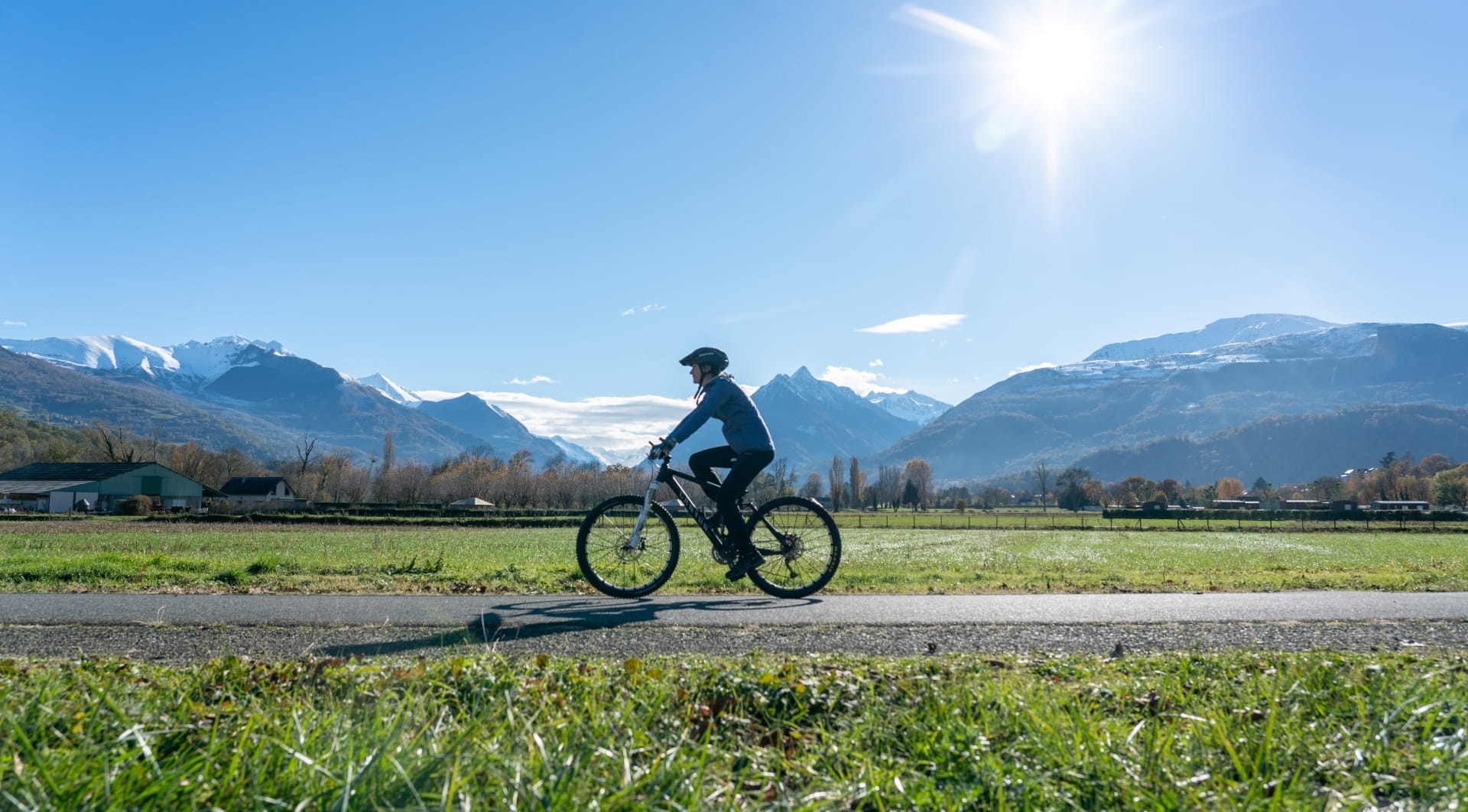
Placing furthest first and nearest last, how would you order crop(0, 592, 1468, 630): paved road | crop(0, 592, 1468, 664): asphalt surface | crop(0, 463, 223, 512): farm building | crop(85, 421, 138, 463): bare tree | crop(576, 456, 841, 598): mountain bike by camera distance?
crop(85, 421, 138, 463): bare tree → crop(0, 463, 223, 512): farm building → crop(576, 456, 841, 598): mountain bike → crop(0, 592, 1468, 630): paved road → crop(0, 592, 1468, 664): asphalt surface

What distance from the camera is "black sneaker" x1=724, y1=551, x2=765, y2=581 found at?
8961 millimetres

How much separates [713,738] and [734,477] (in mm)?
6048

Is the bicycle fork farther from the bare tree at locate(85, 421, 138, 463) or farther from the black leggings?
the bare tree at locate(85, 421, 138, 463)

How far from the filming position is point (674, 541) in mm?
9430

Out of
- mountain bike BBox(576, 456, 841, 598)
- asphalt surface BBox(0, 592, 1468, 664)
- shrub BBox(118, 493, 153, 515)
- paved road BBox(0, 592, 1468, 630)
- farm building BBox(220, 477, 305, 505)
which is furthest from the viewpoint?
farm building BBox(220, 477, 305, 505)

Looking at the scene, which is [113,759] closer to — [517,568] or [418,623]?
[418,623]

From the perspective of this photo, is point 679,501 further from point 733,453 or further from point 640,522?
point 733,453

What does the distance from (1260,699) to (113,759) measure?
4023 millimetres

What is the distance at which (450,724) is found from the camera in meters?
2.76

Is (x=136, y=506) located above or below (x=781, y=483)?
below

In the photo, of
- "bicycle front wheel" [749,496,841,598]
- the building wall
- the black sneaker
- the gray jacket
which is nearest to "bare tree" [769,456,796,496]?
"bicycle front wheel" [749,496,841,598]

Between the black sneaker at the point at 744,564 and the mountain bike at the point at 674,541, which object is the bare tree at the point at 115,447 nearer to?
the mountain bike at the point at 674,541

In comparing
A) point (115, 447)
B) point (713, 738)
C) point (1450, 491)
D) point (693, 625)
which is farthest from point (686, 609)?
point (1450, 491)

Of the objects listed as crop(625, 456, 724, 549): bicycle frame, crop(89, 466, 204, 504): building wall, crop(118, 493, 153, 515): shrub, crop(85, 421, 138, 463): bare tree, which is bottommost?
crop(118, 493, 153, 515): shrub
